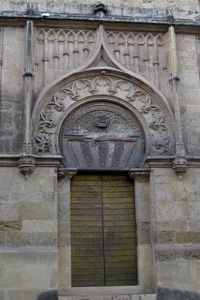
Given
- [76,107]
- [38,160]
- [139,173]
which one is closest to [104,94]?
[76,107]

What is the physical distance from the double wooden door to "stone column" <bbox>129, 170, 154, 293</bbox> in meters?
0.18

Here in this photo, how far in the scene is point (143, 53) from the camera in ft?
35.2

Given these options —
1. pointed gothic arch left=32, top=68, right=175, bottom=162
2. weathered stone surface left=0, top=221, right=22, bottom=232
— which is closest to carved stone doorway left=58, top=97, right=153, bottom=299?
pointed gothic arch left=32, top=68, right=175, bottom=162

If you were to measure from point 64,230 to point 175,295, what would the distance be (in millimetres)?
2317

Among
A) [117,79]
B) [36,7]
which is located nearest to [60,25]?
[36,7]

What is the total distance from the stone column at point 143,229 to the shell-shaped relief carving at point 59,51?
253 cm

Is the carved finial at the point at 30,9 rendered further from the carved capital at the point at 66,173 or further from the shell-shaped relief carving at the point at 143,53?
the carved capital at the point at 66,173

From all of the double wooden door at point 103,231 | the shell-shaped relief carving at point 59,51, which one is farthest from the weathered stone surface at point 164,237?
the shell-shaped relief carving at point 59,51

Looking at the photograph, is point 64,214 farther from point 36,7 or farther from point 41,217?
point 36,7

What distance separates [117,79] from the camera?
10.6 metres

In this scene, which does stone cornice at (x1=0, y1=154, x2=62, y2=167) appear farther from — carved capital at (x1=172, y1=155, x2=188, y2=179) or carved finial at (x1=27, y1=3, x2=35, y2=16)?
carved finial at (x1=27, y1=3, x2=35, y2=16)

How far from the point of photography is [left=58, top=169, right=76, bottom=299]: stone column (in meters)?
9.27

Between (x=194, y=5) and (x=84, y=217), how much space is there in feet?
17.4

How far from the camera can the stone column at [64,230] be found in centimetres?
927
